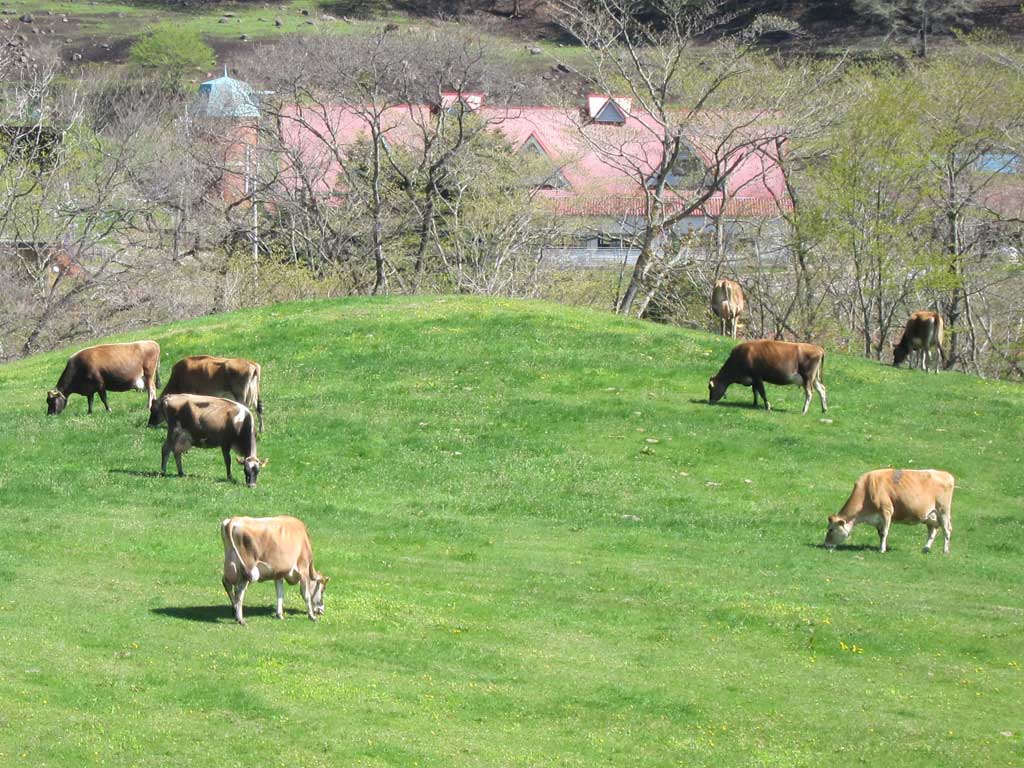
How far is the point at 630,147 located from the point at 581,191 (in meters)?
11.8

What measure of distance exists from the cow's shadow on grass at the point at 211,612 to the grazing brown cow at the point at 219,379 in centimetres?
1070

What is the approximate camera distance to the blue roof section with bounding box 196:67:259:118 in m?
79.7

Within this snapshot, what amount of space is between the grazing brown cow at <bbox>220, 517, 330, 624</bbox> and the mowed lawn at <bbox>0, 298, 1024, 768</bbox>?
508mm

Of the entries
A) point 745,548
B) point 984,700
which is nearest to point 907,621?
point 984,700

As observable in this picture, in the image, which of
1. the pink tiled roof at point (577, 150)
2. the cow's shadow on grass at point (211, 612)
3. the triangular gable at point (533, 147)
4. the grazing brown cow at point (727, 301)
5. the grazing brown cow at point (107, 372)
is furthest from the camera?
the triangular gable at point (533, 147)

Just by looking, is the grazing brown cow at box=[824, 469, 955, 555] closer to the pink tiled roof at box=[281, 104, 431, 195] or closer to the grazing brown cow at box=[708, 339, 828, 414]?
the grazing brown cow at box=[708, 339, 828, 414]

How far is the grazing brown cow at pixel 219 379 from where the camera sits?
91.2 ft

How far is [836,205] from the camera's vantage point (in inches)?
1925

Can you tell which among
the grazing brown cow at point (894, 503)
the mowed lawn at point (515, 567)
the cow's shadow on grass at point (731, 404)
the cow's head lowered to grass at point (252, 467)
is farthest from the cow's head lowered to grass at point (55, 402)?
the grazing brown cow at point (894, 503)

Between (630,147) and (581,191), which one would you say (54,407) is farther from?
(630,147)

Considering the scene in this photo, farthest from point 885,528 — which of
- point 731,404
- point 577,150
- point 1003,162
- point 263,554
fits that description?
point 577,150

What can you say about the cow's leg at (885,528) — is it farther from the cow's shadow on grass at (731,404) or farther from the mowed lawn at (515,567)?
the cow's shadow on grass at (731,404)

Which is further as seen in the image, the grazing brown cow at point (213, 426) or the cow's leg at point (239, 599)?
the grazing brown cow at point (213, 426)

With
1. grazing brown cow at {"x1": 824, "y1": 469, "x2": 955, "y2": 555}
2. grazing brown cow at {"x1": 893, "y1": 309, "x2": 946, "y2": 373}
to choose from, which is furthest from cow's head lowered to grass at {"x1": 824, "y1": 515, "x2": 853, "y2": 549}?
grazing brown cow at {"x1": 893, "y1": 309, "x2": 946, "y2": 373}
